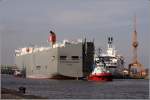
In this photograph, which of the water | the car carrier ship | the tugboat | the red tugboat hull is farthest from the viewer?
the car carrier ship

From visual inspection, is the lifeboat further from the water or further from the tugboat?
the water

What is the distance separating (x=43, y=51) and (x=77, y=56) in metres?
10.8

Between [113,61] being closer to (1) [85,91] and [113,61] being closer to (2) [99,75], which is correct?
(2) [99,75]

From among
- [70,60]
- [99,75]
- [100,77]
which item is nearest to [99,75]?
[99,75]

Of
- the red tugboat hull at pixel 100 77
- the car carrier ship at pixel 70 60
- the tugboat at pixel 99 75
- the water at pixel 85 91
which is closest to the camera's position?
the water at pixel 85 91

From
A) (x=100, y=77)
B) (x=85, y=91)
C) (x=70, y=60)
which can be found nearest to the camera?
(x=85, y=91)

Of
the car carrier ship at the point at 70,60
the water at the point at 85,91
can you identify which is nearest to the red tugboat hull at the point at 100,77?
the car carrier ship at the point at 70,60

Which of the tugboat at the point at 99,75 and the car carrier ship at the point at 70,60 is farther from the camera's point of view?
the car carrier ship at the point at 70,60

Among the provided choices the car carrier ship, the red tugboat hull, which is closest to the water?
the red tugboat hull

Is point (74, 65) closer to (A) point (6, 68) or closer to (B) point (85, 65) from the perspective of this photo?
(B) point (85, 65)

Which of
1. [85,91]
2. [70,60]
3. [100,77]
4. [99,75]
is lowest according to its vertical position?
[85,91]

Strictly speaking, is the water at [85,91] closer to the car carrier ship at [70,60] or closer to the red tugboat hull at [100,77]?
the red tugboat hull at [100,77]

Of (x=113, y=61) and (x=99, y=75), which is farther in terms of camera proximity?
(x=113, y=61)

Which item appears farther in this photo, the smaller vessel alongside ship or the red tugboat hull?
the smaller vessel alongside ship
